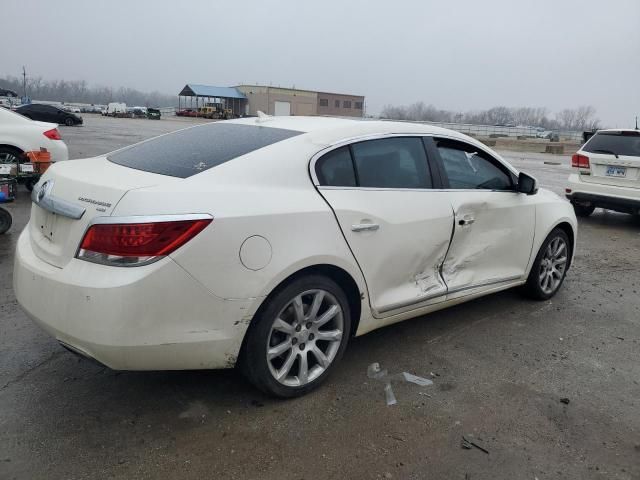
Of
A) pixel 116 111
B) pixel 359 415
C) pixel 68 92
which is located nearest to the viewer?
pixel 359 415

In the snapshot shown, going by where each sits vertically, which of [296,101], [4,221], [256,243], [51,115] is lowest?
[4,221]

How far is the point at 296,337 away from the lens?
311cm

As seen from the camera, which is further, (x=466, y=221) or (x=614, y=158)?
(x=614, y=158)

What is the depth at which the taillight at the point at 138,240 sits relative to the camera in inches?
101

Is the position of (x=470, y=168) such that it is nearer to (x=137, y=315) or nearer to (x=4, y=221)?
(x=137, y=315)

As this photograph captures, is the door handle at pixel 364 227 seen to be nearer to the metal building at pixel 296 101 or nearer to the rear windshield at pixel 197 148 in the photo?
the rear windshield at pixel 197 148

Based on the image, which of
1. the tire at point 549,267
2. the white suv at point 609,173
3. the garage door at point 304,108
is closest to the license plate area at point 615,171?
the white suv at point 609,173

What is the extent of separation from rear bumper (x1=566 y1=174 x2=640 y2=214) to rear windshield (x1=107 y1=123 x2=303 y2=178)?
753 centimetres

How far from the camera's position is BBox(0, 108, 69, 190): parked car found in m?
8.91

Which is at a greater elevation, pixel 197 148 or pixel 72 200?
pixel 197 148

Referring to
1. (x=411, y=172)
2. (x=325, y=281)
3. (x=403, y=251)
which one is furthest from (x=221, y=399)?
(x=411, y=172)

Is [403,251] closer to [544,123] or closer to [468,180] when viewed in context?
[468,180]

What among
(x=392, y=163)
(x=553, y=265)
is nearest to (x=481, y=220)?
(x=392, y=163)

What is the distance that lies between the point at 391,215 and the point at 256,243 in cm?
104
